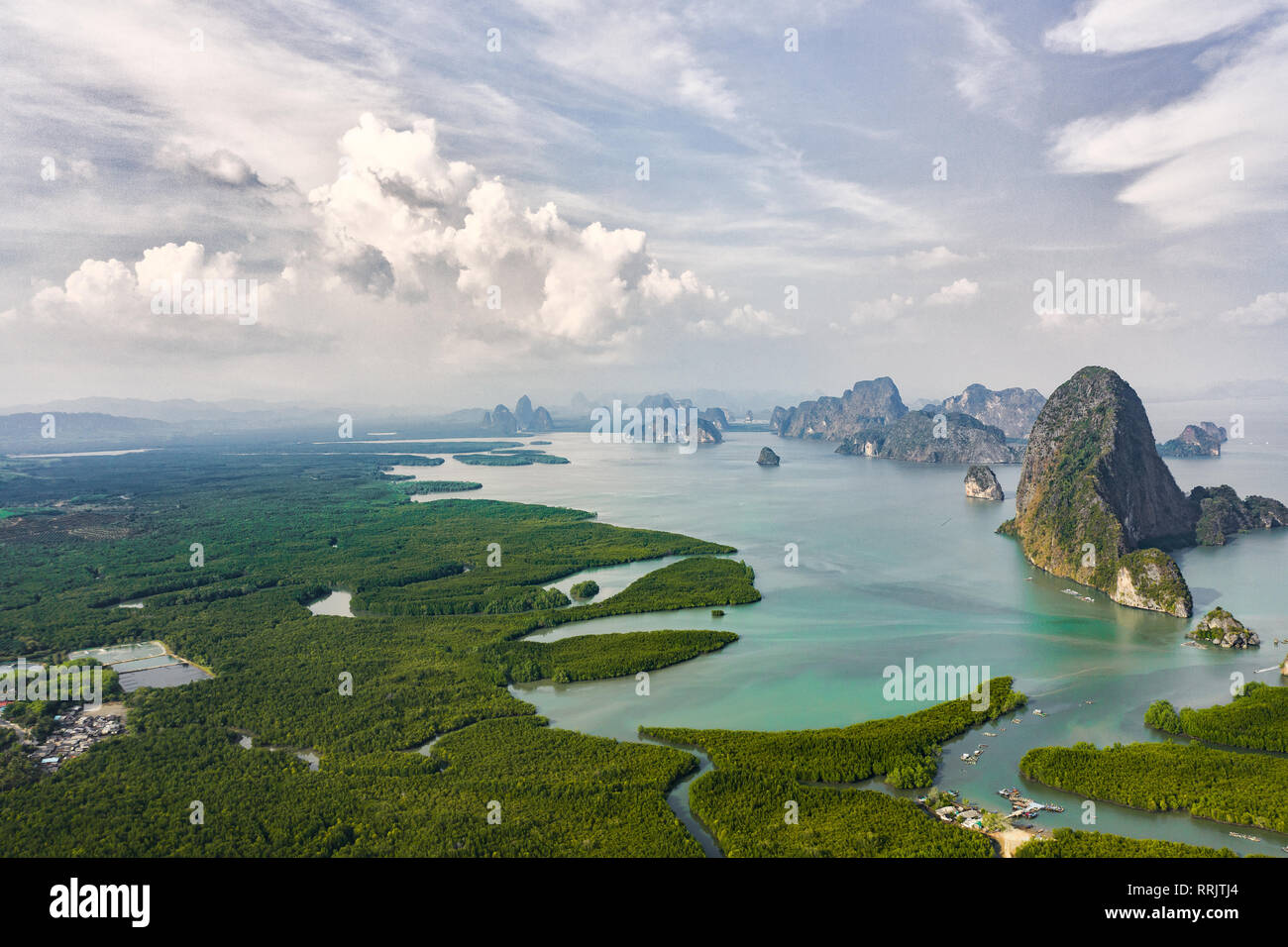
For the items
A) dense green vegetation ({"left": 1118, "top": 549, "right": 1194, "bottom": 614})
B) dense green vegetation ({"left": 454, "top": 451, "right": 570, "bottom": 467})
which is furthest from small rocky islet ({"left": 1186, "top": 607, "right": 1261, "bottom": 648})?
dense green vegetation ({"left": 454, "top": 451, "right": 570, "bottom": 467})

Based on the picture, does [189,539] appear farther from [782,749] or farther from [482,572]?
[782,749]

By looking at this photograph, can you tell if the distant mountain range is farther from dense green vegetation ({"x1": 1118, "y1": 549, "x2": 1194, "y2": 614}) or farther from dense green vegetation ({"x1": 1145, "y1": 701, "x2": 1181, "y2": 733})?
dense green vegetation ({"x1": 1145, "y1": 701, "x2": 1181, "y2": 733})

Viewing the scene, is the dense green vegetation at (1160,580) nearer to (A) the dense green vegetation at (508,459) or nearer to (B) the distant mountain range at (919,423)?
(B) the distant mountain range at (919,423)

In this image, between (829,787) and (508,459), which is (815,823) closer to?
(829,787)
